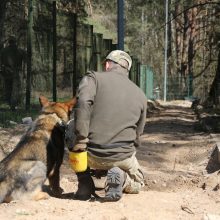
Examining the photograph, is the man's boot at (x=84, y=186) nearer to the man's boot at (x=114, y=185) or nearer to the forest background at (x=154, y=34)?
the man's boot at (x=114, y=185)

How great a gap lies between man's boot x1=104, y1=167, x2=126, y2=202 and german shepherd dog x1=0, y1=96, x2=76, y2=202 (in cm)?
67

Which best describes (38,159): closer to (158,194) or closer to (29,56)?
(158,194)

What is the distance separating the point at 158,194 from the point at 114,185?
87cm

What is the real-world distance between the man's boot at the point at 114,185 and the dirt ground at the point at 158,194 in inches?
3.4

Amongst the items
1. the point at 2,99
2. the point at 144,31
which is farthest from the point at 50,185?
the point at 144,31

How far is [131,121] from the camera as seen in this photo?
22.1 feet

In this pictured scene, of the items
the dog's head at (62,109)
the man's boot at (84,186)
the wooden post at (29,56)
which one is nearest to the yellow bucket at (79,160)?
the man's boot at (84,186)

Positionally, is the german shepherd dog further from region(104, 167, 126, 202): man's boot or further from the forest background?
the forest background

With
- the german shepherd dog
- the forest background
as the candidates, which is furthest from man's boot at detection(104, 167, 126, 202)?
the forest background

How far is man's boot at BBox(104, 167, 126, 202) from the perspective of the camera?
640 cm

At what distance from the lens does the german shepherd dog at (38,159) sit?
6.18 meters

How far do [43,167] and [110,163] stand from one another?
75 cm

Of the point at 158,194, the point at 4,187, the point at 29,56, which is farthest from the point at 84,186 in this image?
the point at 29,56

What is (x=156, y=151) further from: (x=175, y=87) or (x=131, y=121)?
(x=175, y=87)
